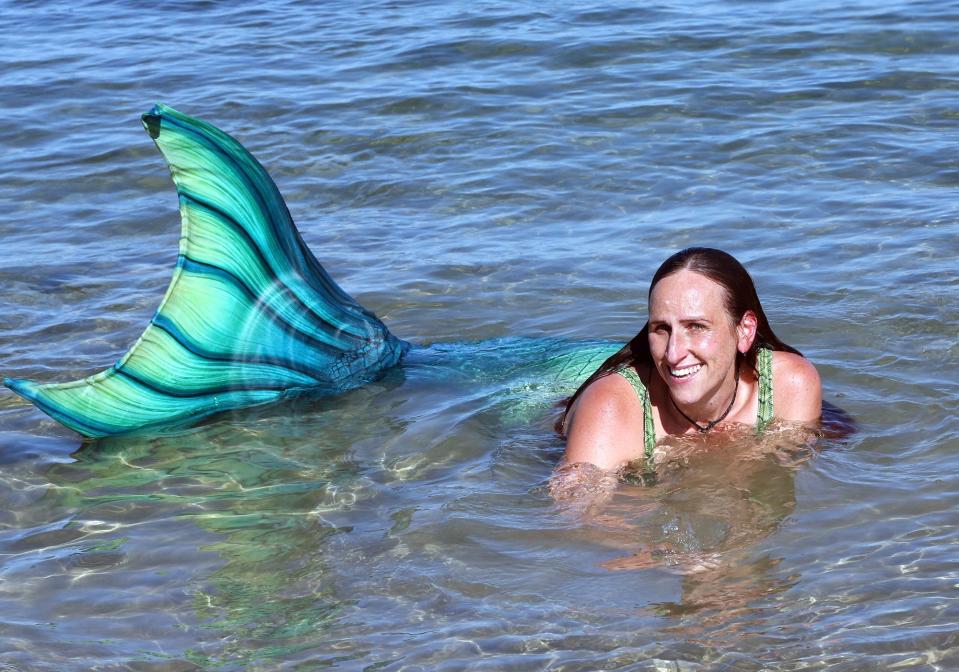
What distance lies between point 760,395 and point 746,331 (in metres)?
0.34

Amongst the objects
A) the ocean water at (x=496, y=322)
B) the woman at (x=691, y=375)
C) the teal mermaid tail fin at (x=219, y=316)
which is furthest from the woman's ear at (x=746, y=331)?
the teal mermaid tail fin at (x=219, y=316)

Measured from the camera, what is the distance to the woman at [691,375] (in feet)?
14.2

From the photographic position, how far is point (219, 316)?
200 inches

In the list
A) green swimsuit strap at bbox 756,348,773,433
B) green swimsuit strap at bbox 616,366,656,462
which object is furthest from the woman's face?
green swimsuit strap at bbox 756,348,773,433

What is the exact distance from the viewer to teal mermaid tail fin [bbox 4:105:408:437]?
4.88m

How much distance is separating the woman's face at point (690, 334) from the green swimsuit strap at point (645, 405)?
18 cm

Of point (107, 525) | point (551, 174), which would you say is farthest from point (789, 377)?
point (551, 174)

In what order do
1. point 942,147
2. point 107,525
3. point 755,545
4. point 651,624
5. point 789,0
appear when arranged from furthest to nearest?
1. point 789,0
2. point 942,147
3. point 107,525
4. point 755,545
5. point 651,624

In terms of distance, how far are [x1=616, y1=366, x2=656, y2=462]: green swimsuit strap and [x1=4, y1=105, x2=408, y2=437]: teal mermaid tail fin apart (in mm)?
1374

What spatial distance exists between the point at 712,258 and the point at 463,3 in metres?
10.0

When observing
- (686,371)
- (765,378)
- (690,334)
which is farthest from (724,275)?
(765,378)

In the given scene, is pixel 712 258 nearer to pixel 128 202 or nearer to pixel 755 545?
pixel 755 545

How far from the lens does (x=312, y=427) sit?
547cm

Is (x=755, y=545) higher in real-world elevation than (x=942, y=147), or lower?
lower
